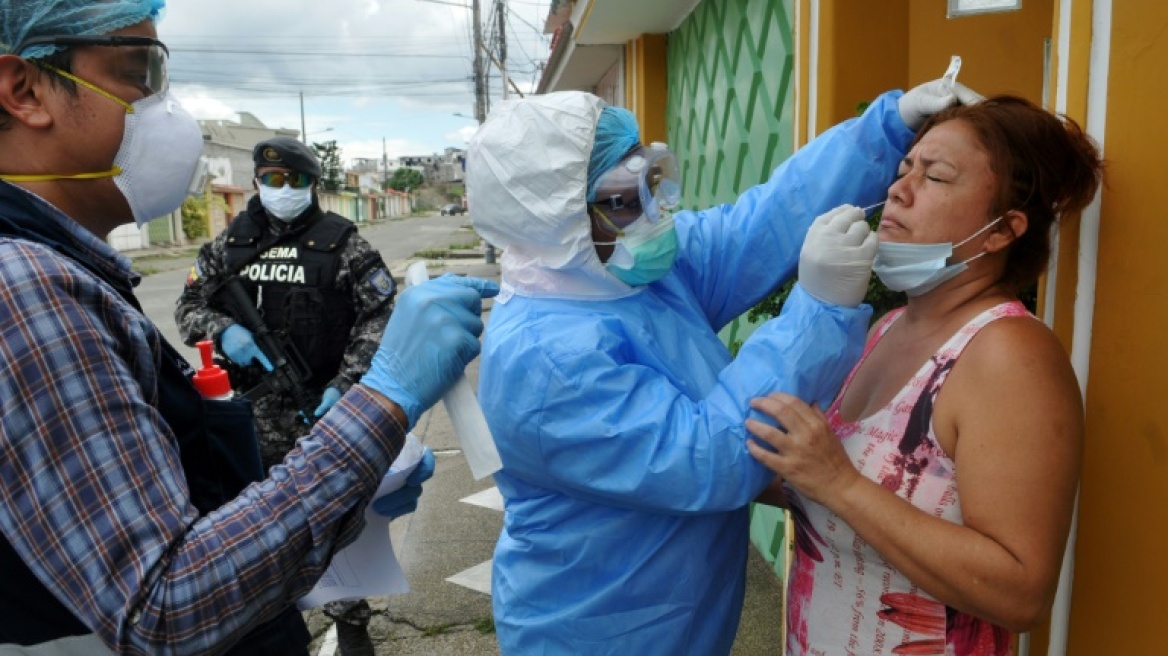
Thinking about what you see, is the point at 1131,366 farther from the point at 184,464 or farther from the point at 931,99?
the point at 184,464

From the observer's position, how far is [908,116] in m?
1.76

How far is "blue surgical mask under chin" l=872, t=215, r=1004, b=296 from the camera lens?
1414 millimetres

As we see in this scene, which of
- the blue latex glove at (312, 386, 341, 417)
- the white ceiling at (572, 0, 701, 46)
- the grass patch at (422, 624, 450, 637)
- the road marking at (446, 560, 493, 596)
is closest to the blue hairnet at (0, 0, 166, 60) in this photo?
the blue latex glove at (312, 386, 341, 417)

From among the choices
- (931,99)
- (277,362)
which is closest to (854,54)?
(931,99)

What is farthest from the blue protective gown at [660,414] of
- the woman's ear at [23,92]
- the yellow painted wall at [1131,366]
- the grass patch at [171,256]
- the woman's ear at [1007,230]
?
the grass patch at [171,256]

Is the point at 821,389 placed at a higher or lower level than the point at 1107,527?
higher

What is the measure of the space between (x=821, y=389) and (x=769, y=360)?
0.11m

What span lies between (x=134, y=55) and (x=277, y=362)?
2454 millimetres

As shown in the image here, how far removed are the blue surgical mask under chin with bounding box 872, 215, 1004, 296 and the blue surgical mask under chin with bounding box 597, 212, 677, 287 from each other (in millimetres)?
424

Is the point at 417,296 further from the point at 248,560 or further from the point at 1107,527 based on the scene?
the point at 1107,527

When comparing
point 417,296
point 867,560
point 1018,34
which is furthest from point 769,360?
point 1018,34

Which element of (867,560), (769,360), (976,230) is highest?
(976,230)

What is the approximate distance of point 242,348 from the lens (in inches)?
136

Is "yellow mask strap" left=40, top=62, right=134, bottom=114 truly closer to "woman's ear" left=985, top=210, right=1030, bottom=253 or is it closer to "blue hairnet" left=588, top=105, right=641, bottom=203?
"blue hairnet" left=588, top=105, right=641, bottom=203
